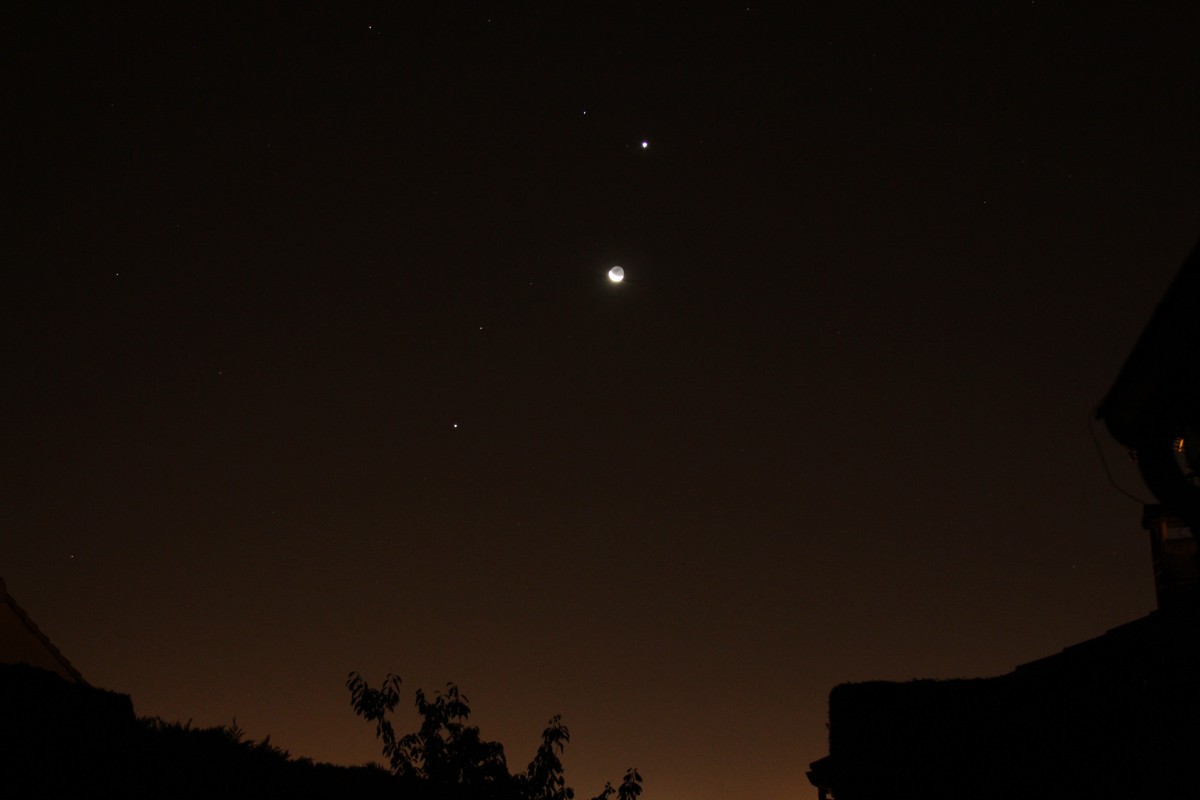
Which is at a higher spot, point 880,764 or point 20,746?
point 880,764

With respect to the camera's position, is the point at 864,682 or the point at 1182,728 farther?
the point at 864,682

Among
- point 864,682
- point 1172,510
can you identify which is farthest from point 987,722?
point 1172,510

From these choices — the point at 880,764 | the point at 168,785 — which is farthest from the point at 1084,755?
the point at 168,785

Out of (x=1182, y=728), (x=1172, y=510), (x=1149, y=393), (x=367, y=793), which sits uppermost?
(x=1182, y=728)

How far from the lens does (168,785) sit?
5887 mm

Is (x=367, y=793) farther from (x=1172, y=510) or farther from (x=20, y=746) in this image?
(x=1172, y=510)

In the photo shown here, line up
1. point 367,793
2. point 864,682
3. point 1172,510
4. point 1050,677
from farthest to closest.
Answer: point 864,682, point 1050,677, point 367,793, point 1172,510

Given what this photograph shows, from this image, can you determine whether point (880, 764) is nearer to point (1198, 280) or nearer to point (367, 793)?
point (367, 793)

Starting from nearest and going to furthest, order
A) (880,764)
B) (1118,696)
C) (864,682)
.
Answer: (1118,696)
(880,764)
(864,682)

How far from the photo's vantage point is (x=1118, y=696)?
367 inches

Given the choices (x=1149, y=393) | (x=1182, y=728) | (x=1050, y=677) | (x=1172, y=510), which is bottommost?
(x=1172, y=510)

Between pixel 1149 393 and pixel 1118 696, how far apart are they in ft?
29.3

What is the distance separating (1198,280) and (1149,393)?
1.11 ft

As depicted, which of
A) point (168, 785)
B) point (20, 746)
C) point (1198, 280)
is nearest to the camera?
point (1198, 280)
